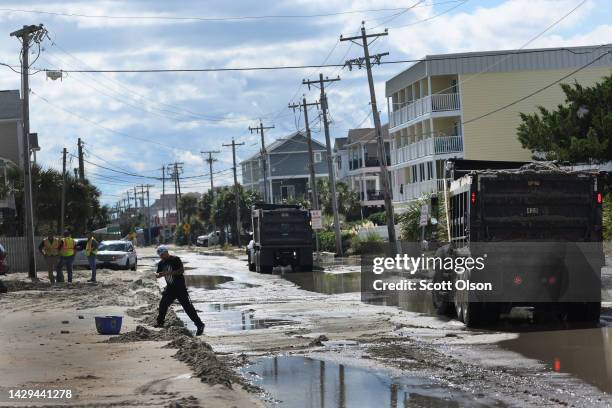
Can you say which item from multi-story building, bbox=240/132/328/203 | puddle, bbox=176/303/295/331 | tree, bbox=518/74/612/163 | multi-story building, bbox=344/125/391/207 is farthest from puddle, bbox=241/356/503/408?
multi-story building, bbox=240/132/328/203

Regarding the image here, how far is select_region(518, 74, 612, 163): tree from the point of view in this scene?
30.4 meters

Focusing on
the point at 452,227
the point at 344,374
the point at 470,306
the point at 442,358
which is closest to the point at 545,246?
the point at 470,306

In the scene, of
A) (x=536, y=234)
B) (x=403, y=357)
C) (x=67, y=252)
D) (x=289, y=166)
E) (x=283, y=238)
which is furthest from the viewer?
(x=289, y=166)

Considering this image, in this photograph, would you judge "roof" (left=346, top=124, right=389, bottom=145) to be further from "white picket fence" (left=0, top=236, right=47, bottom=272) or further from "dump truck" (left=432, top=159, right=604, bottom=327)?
"dump truck" (left=432, top=159, right=604, bottom=327)

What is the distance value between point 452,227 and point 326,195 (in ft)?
216

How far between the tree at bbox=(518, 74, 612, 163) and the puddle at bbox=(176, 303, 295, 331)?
13.7 metres

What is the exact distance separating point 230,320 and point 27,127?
19536 millimetres

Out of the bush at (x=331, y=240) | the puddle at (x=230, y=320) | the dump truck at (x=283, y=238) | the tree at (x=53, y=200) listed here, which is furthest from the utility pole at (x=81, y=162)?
the puddle at (x=230, y=320)

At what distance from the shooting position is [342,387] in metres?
10.6

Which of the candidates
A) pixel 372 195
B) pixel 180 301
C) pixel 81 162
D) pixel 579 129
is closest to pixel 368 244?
pixel 579 129

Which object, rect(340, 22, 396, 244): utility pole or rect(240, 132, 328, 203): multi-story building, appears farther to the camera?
rect(240, 132, 328, 203): multi-story building

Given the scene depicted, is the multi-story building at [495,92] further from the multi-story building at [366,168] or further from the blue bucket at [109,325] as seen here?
the blue bucket at [109,325]

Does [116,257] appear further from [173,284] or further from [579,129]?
[173,284]

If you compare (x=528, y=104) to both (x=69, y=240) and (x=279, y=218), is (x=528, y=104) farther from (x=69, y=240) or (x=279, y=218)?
(x=69, y=240)
